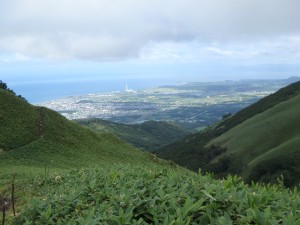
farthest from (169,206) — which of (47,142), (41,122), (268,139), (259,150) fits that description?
(268,139)

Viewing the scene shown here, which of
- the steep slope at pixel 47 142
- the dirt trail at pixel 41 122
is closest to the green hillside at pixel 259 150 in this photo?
the steep slope at pixel 47 142

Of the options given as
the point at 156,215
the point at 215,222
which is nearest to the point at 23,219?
the point at 156,215

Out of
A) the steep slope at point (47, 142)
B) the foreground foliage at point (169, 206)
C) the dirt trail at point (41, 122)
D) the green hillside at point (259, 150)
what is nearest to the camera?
the foreground foliage at point (169, 206)

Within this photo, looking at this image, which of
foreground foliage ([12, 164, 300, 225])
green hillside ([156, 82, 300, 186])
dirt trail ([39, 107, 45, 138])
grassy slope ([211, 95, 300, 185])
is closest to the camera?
foreground foliage ([12, 164, 300, 225])

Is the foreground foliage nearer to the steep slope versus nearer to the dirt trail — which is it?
the steep slope

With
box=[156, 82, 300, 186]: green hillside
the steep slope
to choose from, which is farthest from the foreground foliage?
box=[156, 82, 300, 186]: green hillside

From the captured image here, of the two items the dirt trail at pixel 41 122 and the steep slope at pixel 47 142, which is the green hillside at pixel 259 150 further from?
the dirt trail at pixel 41 122

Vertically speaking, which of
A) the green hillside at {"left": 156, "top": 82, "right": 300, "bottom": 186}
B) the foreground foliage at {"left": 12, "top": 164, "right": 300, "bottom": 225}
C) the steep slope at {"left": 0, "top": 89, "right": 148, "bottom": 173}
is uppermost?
the foreground foliage at {"left": 12, "top": 164, "right": 300, "bottom": 225}

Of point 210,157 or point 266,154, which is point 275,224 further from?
point 210,157

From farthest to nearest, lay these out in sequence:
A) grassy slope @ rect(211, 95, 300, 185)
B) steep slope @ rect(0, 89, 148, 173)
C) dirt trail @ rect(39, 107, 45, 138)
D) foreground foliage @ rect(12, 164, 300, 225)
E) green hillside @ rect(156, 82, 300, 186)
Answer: grassy slope @ rect(211, 95, 300, 185) < green hillside @ rect(156, 82, 300, 186) < dirt trail @ rect(39, 107, 45, 138) < steep slope @ rect(0, 89, 148, 173) < foreground foliage @ rect(12, 164, 300, 225)
